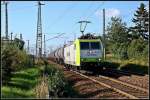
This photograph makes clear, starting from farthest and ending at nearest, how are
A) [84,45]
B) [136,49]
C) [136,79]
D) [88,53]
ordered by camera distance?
[136,49] < [84,45] < [88,53] < [136,79]

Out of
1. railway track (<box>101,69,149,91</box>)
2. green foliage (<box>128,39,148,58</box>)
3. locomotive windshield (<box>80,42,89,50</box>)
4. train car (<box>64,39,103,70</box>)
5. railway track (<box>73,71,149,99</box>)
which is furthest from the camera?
green foliage (<box>128,39,148,58</box>)

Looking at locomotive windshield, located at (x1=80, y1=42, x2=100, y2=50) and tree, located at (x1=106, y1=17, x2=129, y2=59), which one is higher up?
tree, located at (x1=106, y1=17, x2=129, y2=59)

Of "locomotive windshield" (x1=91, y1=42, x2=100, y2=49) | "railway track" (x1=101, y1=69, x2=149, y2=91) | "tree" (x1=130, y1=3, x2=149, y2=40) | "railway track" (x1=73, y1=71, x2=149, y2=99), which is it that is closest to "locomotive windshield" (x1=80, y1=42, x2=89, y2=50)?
"locomotive windshield" (x1=91, y1=42, x2=100, y2=49)

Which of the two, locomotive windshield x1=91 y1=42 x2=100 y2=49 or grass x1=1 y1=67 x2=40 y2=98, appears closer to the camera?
grass x1=1 y1=67 x2=40 y2=98

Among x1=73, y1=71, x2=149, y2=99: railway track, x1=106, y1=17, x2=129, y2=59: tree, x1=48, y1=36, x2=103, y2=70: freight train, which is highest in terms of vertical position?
x1=106, y1=17, x2=129, y2=59: tree

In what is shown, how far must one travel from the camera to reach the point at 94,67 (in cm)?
3956

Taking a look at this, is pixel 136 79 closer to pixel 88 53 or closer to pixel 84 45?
pixel 88 53

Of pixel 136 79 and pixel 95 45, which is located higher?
pixel 95 45

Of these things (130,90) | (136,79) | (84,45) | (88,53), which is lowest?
(130,90)

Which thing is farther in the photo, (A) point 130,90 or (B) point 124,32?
(B) point 124,32

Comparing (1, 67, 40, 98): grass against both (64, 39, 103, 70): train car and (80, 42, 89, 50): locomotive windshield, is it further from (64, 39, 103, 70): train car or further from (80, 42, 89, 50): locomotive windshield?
(80, 42, 89, 50): locomotive windshield

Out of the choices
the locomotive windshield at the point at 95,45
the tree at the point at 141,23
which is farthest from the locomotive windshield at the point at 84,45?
the tree at the point at 141,23

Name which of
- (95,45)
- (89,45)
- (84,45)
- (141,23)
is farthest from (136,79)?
(141,23)

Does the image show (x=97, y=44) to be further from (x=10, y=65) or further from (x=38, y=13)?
(x=38, y=13)
